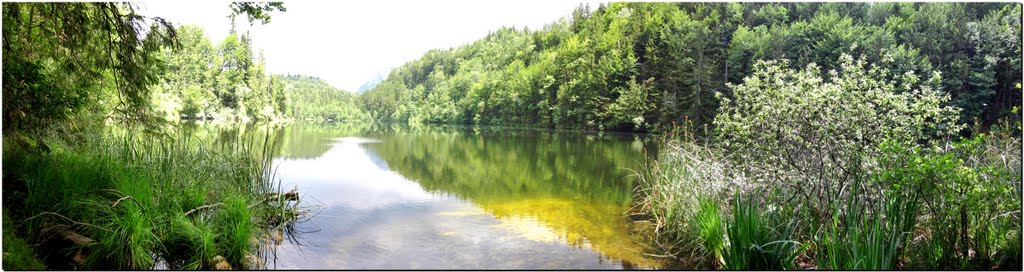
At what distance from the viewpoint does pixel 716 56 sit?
44844mm

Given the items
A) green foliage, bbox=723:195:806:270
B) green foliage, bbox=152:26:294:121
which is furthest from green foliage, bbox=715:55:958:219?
green foliage, bbox=152:26:294:121

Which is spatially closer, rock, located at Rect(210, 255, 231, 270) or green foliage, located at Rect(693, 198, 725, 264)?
rock, located at Rect(210, 255, 231, 270)

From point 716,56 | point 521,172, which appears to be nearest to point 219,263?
point 521,172

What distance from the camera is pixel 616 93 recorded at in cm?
5356

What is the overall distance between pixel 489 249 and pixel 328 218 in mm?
3482

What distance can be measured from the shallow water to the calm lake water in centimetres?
2

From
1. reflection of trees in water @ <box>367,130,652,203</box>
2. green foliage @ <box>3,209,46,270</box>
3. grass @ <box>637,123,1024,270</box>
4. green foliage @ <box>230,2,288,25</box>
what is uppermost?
green foliage @ <box>230,2,288,25</box>

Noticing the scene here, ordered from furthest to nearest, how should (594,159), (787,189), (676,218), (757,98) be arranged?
(594,159) → (676,218) → (757,98) → (787,189)

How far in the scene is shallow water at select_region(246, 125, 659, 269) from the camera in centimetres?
725

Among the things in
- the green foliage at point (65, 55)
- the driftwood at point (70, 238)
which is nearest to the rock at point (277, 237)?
the green foliage at point (65, 55)

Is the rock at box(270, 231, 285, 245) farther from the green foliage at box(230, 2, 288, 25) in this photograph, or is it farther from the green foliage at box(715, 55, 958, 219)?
the green foliage at box(715, 55, 958, 219)

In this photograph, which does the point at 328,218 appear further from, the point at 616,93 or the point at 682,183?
the point at 616,93

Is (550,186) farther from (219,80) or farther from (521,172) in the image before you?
(219,80)

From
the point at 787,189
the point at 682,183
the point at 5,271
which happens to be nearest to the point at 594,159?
the point at 682,183
